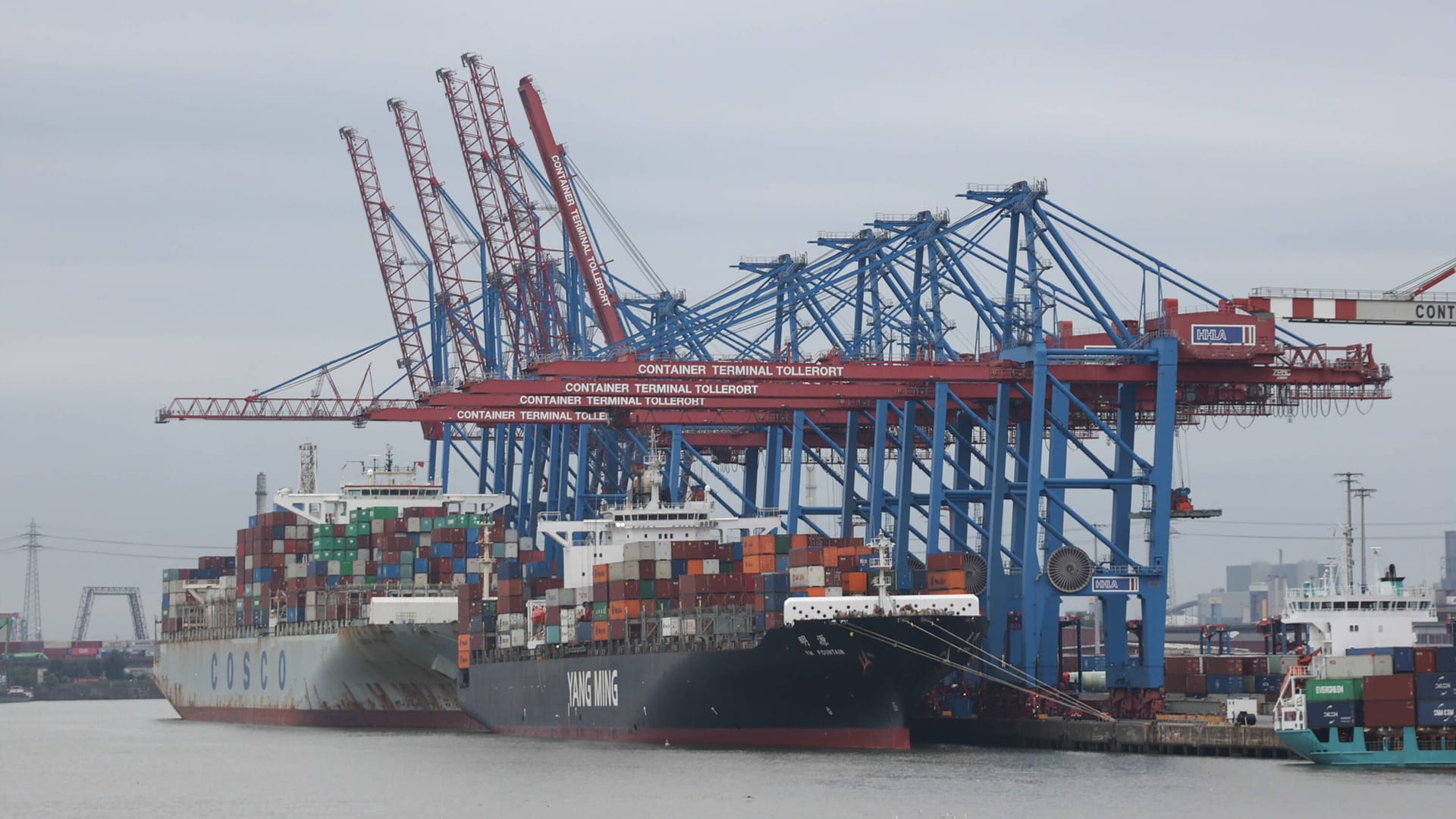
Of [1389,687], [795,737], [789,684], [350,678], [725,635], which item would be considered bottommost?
[795,737]

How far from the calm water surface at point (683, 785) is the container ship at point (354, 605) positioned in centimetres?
1043

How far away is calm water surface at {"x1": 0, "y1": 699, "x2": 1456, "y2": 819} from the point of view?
4472 centimetres

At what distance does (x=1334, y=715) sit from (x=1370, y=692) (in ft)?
3.57

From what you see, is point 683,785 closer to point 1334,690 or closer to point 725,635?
point 725,635

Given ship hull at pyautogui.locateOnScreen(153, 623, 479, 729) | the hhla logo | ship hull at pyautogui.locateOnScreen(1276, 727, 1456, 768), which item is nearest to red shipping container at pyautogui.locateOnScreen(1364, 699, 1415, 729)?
ship hull at pyautogui.locateOnScreen(1276, 727, 1456, 768)

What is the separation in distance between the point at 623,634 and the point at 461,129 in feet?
109

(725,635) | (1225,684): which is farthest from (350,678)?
(1225,684)

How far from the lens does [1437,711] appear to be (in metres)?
48.6

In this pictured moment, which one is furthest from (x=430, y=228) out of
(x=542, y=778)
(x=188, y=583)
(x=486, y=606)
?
(x=542, y=778)

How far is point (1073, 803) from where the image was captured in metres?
45.6

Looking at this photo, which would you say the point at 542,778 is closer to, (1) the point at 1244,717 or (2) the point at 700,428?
(1) the point at 1244,717

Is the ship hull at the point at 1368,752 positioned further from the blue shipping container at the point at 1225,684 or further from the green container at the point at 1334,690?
the blue shipping container at the point at 1225,684

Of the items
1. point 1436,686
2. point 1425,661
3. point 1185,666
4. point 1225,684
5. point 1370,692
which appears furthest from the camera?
point 1185,666

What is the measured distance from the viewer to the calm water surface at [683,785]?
44719 millimetres
